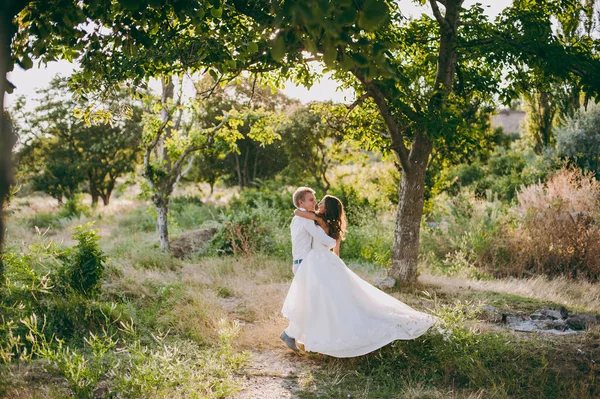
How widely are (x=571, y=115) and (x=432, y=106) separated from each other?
49.0 feet

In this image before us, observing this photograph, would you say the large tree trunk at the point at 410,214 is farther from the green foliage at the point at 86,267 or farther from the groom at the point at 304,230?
the green foliage at the point at 86,267

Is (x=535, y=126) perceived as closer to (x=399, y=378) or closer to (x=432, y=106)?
(x=432, y=106)

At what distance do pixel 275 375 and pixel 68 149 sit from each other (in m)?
21.6

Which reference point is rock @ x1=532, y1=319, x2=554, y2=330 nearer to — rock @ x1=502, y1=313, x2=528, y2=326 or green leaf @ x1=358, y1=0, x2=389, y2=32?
rock @ x1=502, y1=313, x2=528, y2=326

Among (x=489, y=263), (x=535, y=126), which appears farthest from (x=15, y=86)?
(x=535, y=126)

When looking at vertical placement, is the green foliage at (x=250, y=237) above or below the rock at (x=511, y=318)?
above

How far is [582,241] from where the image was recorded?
9039 mm

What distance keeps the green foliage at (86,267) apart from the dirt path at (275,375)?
8.03ft

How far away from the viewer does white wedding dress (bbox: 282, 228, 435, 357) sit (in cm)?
487

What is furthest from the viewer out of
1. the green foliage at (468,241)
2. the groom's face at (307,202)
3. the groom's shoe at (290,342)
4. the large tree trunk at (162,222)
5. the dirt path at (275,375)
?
the large tree trunk at (162,222)

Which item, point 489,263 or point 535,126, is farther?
point 535,126

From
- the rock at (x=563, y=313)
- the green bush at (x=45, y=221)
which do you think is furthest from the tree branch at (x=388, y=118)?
the green bush at (x=45, y=221)

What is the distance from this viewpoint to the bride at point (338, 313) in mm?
4875

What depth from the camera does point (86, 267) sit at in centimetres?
625
